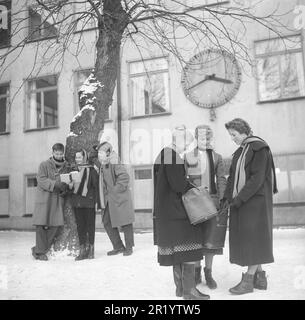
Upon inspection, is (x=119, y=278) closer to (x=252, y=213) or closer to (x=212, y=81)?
(x=252, y=213)

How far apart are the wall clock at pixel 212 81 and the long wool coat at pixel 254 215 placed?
7.71 meters

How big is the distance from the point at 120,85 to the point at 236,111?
3703mm

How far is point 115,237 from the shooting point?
710 centimetres

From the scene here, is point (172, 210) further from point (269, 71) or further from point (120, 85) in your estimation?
point (120, 85)

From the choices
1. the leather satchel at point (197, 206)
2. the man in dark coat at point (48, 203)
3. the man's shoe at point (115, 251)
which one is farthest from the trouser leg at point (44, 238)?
the leather satchel at point (197, 206)

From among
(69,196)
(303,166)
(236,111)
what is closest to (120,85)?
(236,111)

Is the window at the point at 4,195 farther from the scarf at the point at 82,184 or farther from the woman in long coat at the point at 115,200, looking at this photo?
the scarf at the point at 82,184

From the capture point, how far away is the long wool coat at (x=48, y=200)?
6.78 metres

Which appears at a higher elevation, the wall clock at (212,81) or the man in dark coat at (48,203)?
the wall clock at (212,81)

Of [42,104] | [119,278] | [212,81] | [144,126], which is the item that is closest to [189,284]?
[119,278]

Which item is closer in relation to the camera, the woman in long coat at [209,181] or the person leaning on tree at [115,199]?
the woman in long coat at [209,181]

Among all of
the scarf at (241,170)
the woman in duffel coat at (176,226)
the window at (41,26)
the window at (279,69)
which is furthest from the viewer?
the window at (279,69)

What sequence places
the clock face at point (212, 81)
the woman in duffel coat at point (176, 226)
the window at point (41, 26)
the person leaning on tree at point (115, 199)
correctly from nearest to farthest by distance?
the woman in duffel coat at point (176, 226) < the person leaning on tree at point (115, 199) < the window at point (41, 26) < the clock face at point (212, 81)

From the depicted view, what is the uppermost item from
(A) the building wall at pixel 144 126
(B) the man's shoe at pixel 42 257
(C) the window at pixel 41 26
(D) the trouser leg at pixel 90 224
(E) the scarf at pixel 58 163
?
(C) the window at pixel 41 26
